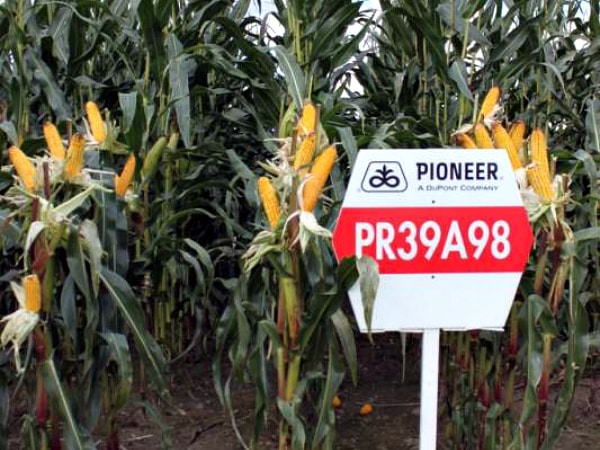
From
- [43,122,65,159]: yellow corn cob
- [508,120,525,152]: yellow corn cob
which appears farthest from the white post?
[43,122,65,159]: yellow corn cob

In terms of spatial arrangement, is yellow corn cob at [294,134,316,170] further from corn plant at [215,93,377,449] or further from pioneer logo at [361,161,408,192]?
pioneer logo at [361,161,408,192]

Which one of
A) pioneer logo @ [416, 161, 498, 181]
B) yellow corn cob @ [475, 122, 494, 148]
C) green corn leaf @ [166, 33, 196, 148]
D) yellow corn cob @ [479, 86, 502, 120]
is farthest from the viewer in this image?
green corn leaf @ [166, 33, 196, 148]

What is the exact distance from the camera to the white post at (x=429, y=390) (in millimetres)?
1877

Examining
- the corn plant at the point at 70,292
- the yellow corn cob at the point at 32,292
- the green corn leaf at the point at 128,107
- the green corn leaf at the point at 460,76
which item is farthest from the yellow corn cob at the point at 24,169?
the green corn leaf at the point at 460,76

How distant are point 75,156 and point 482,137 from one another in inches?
Result: 44.6

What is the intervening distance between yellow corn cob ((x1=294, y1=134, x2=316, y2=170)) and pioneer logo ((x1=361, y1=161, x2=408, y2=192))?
6.4 inches

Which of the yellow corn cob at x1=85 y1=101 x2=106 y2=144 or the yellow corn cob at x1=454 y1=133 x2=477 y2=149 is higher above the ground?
the yellow corn cob at x1=85 y1=101 x2=106 y2=144

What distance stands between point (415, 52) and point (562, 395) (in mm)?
1594

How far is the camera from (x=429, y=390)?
1889mm

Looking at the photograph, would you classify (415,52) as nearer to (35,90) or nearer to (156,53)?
(156,53)

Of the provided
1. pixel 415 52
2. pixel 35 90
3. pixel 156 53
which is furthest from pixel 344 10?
pixel 35 90

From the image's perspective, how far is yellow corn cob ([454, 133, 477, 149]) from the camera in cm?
224

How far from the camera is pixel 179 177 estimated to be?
10.2ft

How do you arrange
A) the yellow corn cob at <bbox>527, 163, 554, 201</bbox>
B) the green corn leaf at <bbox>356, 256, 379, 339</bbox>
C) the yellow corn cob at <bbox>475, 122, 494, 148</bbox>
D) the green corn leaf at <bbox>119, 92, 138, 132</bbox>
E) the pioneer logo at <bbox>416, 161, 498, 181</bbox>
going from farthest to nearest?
1. the green corn leaf at <bbox>119, 92, 138, 132</bbox>
2. the yellow corn cob at <bbox>475, 122, 494, 148</bbox>
3. the yellow corn cob at <bbox>527, 163, 554, 201</bbox>
4. the pioneer logo at <bbox>416, 161, 498, 181</bbox>
5. the green corn leaf at <bbox>356, 256, 379, 339</bbox>
